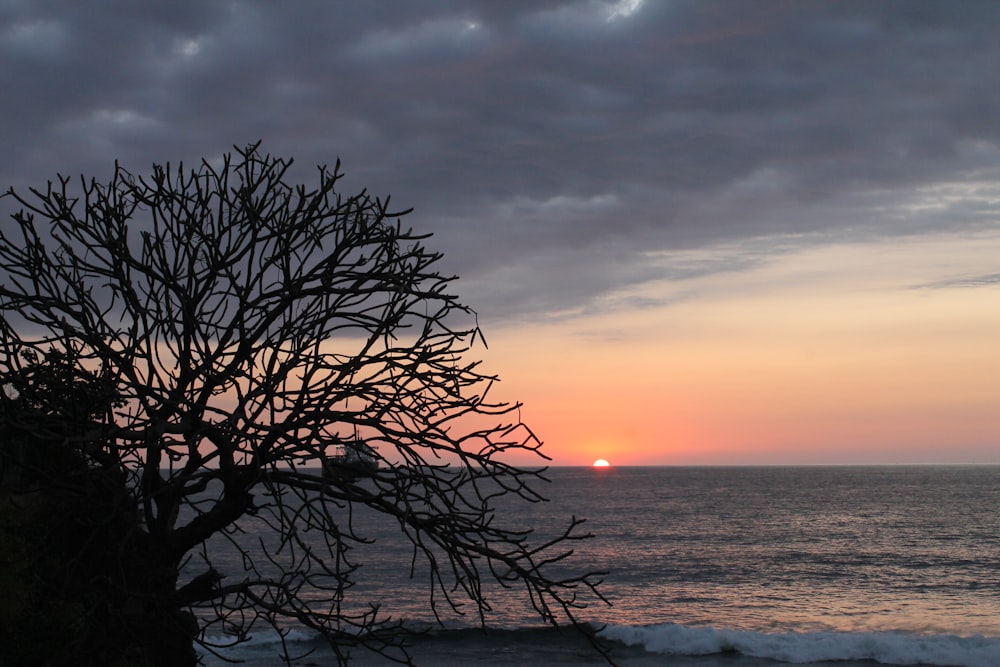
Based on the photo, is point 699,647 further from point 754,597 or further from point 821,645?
point 754,597

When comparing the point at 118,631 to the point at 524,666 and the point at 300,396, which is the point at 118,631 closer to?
the point at 300,396

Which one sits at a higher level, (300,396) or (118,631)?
(300,396)

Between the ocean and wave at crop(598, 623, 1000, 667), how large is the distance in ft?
0.21

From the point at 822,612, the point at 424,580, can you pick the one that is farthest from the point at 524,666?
the point at 424,580

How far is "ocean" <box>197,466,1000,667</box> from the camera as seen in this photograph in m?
26.1

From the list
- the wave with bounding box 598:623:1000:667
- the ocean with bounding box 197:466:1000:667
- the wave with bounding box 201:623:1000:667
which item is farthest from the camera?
the ocean with bounding box 197:466:1000:667

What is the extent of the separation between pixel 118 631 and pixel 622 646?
1037 inches

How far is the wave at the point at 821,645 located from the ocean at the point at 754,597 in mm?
63

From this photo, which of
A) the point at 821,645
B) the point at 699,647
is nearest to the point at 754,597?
the point at 821,645

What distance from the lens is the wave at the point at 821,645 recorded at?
84.1ft

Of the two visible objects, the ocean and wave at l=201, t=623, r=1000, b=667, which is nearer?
wave at l=201, t=623, r=1000, b=667

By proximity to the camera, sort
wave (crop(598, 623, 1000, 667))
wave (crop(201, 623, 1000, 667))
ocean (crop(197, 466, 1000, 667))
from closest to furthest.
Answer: wave (crop(201, 623, 1000, 667)) < wave (crop(598, 623, 1000, 667)) < ocean (crop(197, 466, 1000, 667))

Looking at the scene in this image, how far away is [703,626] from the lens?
104 ft

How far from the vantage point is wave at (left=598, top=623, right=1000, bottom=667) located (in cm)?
2562
